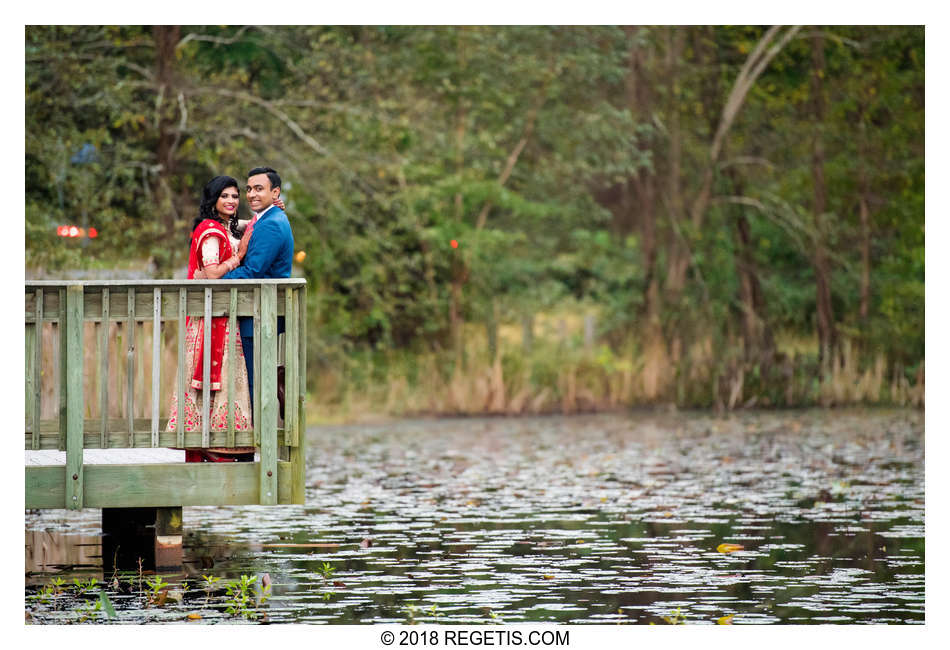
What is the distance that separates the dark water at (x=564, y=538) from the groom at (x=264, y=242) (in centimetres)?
152

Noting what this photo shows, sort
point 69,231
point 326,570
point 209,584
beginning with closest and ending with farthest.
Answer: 1. point 209,584
2. point 326,570
3. point 69,231

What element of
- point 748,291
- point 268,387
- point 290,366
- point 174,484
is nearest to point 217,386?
point 268,387

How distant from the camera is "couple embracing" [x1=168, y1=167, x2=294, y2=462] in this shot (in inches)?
391

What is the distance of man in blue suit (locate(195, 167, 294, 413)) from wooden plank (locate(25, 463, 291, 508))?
0.40 meters

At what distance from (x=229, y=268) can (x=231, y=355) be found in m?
0.59

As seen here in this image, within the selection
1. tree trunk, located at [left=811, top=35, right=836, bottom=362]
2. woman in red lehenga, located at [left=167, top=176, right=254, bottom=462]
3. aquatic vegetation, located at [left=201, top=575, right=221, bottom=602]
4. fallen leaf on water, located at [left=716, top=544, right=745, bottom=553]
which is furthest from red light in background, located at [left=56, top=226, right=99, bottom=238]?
tree trunk, located at [left=811, top=35, right=836, bottom=362]

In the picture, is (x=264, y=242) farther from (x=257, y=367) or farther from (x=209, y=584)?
(x=209, y=584)

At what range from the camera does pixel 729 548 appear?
11602 mm

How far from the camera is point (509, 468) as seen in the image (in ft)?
57.9

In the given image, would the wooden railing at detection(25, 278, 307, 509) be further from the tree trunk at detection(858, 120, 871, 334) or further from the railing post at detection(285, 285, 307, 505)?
the tree trunk at detection(858, 120, 871, 334)

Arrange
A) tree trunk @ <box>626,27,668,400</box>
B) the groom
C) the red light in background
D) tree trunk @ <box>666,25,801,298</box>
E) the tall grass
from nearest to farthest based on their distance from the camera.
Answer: the groom < the red light in background < the tall grass < tree trunk @ <box>626,27,668,400</box> < tree trunk @ <box>666,25,801,298</box>

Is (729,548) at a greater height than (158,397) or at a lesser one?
lesser
